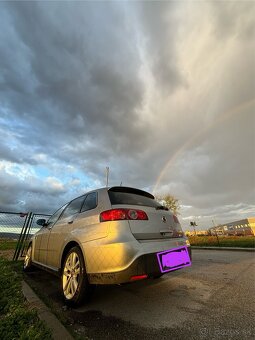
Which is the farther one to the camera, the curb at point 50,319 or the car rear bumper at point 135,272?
the car rear bumper at point 135,272

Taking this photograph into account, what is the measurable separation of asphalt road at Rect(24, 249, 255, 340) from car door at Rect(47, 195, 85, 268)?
568 millimetres

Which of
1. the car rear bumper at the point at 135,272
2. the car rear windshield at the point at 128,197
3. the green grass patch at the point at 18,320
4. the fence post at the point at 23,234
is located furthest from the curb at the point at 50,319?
the fence post at the point at 23,234

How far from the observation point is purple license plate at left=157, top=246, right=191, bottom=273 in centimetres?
303

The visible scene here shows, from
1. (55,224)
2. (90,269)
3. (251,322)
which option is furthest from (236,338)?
(55,224)

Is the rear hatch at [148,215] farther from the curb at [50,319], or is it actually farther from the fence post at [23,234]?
the fence post at [23,234]

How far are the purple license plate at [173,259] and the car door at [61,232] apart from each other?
1549 mm

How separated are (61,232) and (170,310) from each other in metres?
2.16

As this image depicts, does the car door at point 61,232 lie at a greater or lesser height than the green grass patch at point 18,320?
greater

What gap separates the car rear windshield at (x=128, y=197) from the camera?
336cm

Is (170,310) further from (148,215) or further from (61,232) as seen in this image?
(61,232)

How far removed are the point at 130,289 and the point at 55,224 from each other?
73.2 inches

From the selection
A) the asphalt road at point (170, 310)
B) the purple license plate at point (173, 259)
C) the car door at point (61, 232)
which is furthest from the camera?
the car door at point (61, 232)

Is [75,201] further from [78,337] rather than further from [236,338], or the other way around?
[236,338]

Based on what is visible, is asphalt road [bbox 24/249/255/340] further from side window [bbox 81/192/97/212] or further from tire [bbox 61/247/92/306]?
side window [bbox 81/192/97/212]
